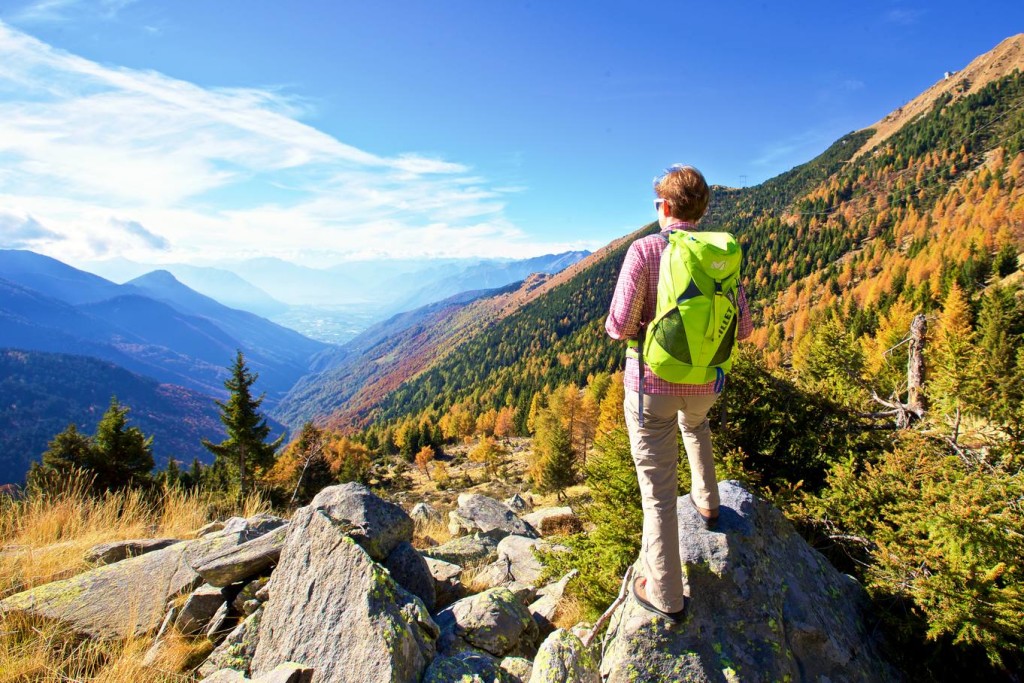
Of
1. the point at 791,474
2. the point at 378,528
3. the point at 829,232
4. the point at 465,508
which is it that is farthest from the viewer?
the point at 829,232

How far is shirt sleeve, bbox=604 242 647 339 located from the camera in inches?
146

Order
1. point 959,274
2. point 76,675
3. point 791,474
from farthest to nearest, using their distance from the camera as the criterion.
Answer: point 959,274, point 791,474, point 76,675

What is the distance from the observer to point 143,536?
7.61 meters

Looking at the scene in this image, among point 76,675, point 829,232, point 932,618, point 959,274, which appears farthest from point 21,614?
point 829,232

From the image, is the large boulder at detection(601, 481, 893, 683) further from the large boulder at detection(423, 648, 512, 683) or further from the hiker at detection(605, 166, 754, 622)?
the large boulder at detection(423, 648, 512, 683)

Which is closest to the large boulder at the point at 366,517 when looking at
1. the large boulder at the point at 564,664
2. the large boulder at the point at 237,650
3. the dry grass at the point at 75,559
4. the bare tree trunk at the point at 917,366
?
the large boulder at the point at 237,650

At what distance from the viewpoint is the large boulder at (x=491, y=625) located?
4891 millimetres

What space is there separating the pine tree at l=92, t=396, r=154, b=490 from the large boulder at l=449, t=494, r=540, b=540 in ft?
70.3

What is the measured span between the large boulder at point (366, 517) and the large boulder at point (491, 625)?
4.42 ft

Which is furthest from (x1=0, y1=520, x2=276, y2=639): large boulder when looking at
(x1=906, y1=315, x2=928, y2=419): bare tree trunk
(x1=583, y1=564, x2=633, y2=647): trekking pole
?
(x1=906, y1=315, x2=928, y2=419): bare tree trunk

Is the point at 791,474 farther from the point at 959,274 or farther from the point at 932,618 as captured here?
the point at 959,274

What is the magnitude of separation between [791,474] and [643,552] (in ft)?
15.6

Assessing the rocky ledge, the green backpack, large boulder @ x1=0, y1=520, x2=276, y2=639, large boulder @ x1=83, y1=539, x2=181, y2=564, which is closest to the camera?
the green backpack

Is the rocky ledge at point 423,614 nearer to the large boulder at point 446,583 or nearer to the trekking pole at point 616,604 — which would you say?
the trekking pole at point 616,604
